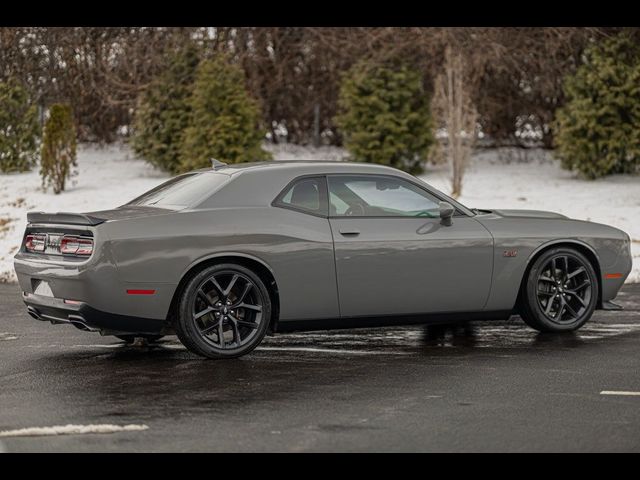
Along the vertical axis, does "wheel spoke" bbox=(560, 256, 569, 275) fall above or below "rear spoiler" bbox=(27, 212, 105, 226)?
below

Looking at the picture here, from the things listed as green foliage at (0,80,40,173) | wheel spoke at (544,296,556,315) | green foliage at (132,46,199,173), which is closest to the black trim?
wheel spoke at (544,296,556,315)

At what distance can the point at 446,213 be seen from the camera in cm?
895

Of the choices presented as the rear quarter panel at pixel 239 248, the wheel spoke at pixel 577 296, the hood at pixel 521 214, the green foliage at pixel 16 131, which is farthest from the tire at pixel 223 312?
the green foliage at pixel 16 131

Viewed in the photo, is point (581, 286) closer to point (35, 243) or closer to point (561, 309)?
point (561, 309)

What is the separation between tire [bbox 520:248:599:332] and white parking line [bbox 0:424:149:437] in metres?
4.21

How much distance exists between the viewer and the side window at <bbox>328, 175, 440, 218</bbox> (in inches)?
348

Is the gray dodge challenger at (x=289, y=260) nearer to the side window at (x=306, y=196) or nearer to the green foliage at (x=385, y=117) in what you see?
the side window at (x=306, y=196)

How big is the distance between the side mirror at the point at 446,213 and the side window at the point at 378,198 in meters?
0.10

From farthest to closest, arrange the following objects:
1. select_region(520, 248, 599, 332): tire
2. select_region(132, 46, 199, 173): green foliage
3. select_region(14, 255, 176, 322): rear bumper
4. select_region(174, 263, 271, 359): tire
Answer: select_region(132, 46, 199, 173): green foliage, select_region(520, 248, 599, 332): tire, select_region(174, 263, 271, 359): tire, select_region(14, 255, 176, 322): rear bumper

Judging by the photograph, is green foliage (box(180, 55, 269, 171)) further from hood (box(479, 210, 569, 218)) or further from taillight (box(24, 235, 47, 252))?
taillight (box(24, 235, 47, 252))

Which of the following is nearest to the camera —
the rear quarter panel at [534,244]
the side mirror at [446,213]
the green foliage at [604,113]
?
the side mirror at [446,213]

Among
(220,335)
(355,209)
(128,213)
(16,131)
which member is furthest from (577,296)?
(16,131)

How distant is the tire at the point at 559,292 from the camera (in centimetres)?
941
